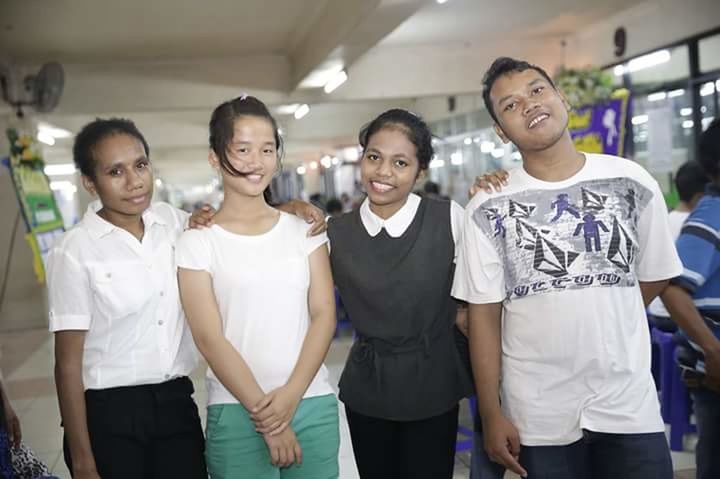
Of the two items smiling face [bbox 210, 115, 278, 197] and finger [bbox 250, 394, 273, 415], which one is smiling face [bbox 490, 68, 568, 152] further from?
finger [bbox 250, 394, 273, 415]

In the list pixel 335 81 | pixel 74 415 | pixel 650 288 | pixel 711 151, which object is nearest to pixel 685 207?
pixel 711 151

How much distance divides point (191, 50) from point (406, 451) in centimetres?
818

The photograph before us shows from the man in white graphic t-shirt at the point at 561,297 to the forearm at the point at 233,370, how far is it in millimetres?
549

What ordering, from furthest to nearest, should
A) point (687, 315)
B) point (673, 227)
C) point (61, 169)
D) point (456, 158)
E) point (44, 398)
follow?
point (61, 169) → point (456, 158) → point (44, 398) → point (673, 227) → point (687, 315)

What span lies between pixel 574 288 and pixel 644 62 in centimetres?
715

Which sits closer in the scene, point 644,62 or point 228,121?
point 228,121

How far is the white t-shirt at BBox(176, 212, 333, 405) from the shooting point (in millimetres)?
1705

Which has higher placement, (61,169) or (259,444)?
(61,169)

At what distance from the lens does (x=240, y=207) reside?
5.88 ft

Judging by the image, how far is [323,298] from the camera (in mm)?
1790

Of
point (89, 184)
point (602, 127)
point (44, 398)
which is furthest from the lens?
point (602, 127)

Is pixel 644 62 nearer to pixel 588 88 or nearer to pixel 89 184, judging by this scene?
pixel 588 88

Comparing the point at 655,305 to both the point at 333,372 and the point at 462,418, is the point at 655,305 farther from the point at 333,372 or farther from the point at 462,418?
the point at 333,372

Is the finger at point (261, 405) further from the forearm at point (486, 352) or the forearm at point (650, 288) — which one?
the forearm at point (650, 288)
